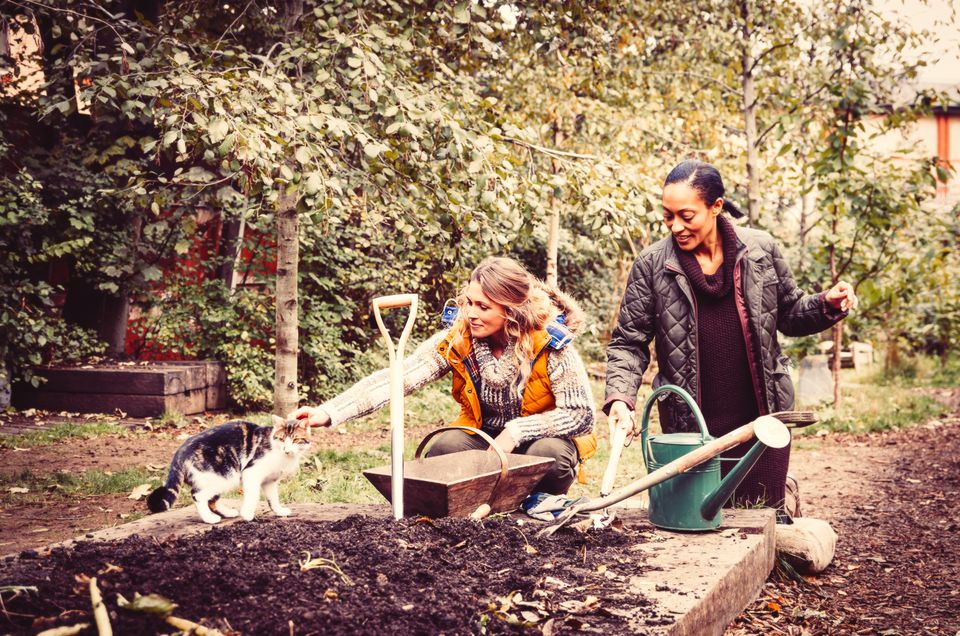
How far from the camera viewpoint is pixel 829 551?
378 centimetres

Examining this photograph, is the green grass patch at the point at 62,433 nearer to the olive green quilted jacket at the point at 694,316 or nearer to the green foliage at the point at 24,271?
the green foliage at the point at 24,271

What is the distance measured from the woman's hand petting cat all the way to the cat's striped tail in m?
0.41

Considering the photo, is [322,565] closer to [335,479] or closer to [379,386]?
[379,386]

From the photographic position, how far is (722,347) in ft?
11.6

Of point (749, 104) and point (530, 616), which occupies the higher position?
point (749, 104)

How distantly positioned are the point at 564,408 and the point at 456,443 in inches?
19.0

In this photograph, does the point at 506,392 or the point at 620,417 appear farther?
the point at 506,392

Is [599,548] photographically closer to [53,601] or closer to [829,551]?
[829,551]

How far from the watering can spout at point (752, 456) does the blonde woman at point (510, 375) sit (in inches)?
23.7

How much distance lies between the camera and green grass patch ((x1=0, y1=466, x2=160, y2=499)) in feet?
16.3

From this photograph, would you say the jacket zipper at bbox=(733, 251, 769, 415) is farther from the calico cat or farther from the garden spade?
the calico cat

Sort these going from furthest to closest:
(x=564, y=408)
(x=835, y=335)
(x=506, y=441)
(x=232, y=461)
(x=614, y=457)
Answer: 1. (x=835, y=335)
2. (x=564, y=408)
3. (x=506, y=441)
4. (x=232, y=461)
5. (x=614, y=457)

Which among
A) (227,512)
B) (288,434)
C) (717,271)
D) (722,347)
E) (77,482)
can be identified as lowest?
(77,482)

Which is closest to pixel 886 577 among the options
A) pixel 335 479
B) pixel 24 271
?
pixel 335 479
